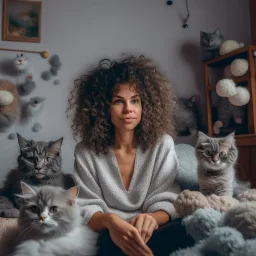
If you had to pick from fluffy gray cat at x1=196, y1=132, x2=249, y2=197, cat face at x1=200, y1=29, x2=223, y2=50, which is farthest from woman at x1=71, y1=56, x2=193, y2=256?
cat face at x1=200, y1=29, x2=223, y2=50

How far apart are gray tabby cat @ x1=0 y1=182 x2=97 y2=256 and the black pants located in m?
0.05

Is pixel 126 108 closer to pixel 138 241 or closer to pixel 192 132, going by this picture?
pixel 138 241

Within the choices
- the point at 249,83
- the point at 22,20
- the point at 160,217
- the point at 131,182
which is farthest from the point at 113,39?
the point at 160,217

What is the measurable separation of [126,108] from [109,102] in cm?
10

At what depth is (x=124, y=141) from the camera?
1.32 m

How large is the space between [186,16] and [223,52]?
44cm

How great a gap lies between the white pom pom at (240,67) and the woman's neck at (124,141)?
39.6 inches

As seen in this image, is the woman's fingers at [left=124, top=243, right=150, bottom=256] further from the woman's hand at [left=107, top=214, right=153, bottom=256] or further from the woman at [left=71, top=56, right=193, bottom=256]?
the woman at [left=71, top=56, right=193, bottom=256]

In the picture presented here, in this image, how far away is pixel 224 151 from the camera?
1.20 m

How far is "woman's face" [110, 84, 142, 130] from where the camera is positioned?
123cm

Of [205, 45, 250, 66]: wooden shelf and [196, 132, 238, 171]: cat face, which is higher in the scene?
[205, 45, 250, 66]: wooden shelf

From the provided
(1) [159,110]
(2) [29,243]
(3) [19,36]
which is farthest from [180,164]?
(3) [19,36]

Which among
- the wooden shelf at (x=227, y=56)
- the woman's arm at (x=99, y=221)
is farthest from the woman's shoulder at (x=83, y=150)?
the wooden shelf at (x=227, y=56)

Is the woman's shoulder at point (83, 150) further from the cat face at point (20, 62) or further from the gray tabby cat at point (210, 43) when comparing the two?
the gray tabby cat at point (210, 43)
